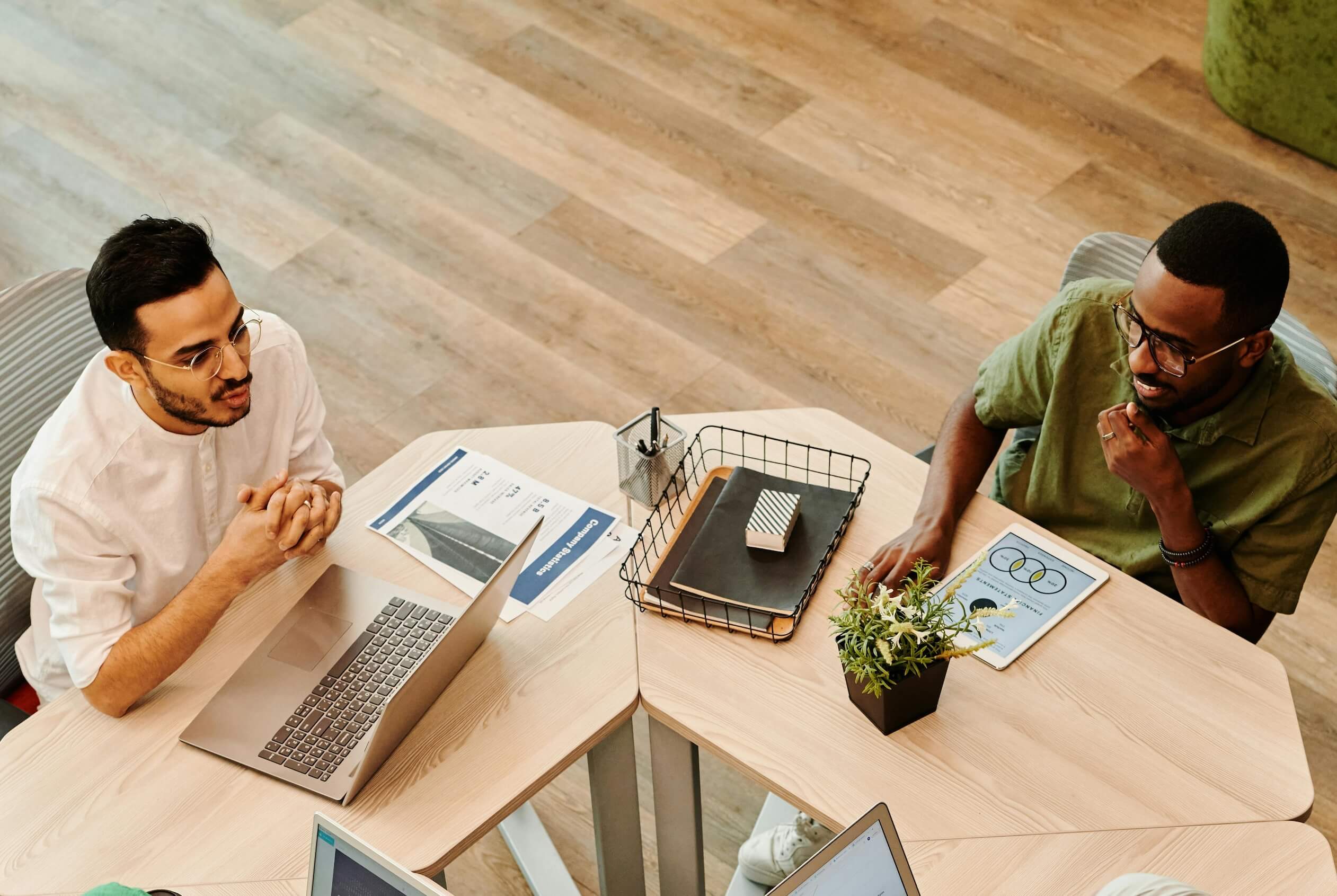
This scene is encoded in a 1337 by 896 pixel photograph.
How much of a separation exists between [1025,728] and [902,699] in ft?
0.61

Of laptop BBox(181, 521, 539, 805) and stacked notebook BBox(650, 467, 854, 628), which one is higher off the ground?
stacked notebook BBox(650, 467, 854, 628)

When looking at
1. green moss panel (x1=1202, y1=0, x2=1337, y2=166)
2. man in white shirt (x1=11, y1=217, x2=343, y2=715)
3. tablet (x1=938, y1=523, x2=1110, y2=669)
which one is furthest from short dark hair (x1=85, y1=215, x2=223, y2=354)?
green moss panel (x1=1202, y1=0, x2=1337, y2=166)

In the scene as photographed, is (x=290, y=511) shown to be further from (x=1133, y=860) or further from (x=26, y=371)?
(x=1133, y=860)

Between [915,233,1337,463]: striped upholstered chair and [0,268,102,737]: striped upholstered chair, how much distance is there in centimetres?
141

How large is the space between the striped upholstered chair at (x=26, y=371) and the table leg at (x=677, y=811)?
105 centimetres

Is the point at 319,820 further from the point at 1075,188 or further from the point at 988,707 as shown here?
the point at 1075,188

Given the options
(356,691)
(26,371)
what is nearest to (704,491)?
(356,691)

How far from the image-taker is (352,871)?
1382 millimetres

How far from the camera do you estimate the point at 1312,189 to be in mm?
4059

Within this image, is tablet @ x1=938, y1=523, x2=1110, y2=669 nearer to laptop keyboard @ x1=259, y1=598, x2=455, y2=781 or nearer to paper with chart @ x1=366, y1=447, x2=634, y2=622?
paper with chart @ x1=366, y1=447, x2=634, y2=622

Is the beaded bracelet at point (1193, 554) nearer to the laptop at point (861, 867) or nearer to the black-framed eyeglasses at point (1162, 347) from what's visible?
the black-framed eyeglasses at point (1162, 347)

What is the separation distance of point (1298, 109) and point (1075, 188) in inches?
28.3

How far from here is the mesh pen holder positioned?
215 centimetres

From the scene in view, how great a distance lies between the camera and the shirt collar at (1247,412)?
6.52ft
